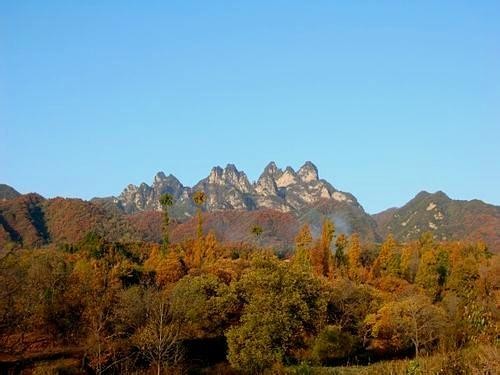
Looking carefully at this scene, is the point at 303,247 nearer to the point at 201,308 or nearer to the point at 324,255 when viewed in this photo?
the point at 324,255

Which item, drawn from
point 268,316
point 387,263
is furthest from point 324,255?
point 268,316

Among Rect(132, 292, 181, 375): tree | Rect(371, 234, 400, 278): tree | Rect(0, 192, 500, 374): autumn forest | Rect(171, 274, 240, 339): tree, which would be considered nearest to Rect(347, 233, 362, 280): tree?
Rect(0, 192, 500, 374): autumn forest

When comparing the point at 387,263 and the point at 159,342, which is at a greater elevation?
the point at 387,263

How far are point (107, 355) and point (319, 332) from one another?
2013 centimetres

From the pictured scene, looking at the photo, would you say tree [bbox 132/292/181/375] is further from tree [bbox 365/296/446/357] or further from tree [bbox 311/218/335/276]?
tree [bbox 311/218/335/276]

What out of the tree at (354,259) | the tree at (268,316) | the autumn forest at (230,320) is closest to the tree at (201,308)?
the autumn forest at (230,320)

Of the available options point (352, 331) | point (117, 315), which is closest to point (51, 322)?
point (117, 315)

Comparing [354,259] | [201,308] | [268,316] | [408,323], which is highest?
[354,259]

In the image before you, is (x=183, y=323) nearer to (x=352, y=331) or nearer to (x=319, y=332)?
(x=319, y=332)

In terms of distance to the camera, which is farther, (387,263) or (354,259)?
(354,259)

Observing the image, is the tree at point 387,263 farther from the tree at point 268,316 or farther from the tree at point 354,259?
the tree at point 268,316

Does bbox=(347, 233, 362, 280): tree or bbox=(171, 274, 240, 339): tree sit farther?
bbox=(347, 233, 362, 280): tree

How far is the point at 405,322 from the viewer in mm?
52875

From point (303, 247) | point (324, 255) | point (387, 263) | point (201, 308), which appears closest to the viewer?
point (201, 308)
